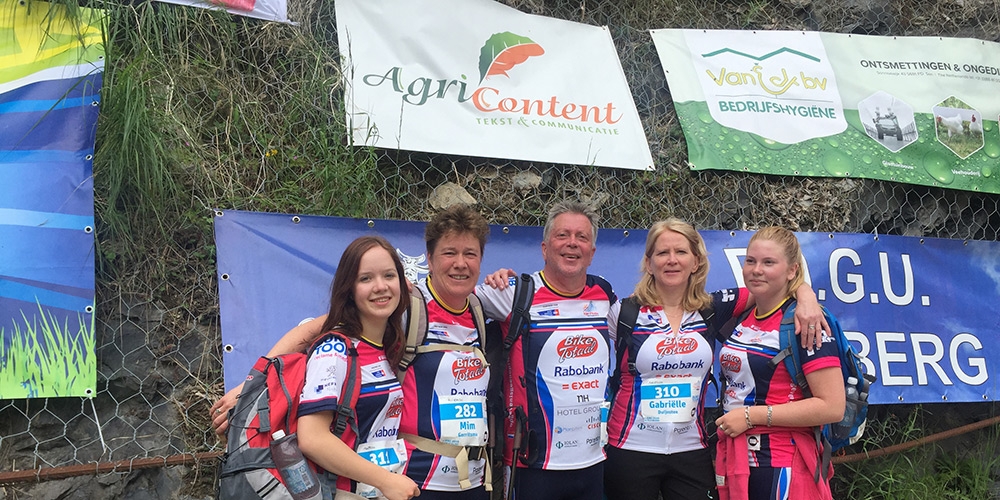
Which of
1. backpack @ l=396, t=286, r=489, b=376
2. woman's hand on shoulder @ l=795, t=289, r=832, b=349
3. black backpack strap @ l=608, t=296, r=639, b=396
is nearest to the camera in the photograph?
backpack @ l=396, t=286, r=489, b=376

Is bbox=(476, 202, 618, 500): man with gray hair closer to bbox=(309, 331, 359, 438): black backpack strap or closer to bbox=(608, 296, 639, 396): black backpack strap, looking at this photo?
bbox=(608, 296, 639, 396): black backpack strap

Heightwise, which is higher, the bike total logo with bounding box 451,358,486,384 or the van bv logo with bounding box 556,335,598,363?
the van bv logo with bounding box 556,335,598,363

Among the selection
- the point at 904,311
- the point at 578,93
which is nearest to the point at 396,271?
the point at 578,93

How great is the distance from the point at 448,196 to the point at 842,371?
204 centimetres

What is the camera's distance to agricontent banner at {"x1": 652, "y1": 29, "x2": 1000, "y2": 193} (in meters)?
4.64

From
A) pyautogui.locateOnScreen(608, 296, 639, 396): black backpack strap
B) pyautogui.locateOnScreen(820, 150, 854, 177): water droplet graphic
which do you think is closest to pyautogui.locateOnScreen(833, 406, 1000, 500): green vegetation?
pyautogui.locateOnScreen(820, 150, 854, 177): water droplet graphic

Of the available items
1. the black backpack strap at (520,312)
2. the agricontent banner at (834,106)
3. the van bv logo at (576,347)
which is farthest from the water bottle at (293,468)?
the agricontent banner at (834,106)

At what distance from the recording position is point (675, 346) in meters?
3.02

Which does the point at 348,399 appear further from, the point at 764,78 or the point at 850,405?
the point at 764,78

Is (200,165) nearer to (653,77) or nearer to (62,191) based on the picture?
(62,191)

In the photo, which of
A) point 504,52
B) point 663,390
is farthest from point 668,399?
point 504,52

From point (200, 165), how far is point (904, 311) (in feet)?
12.6

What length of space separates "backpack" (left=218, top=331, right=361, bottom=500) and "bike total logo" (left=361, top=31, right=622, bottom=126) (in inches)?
76.4

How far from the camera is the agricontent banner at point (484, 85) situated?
3963 millimetres
